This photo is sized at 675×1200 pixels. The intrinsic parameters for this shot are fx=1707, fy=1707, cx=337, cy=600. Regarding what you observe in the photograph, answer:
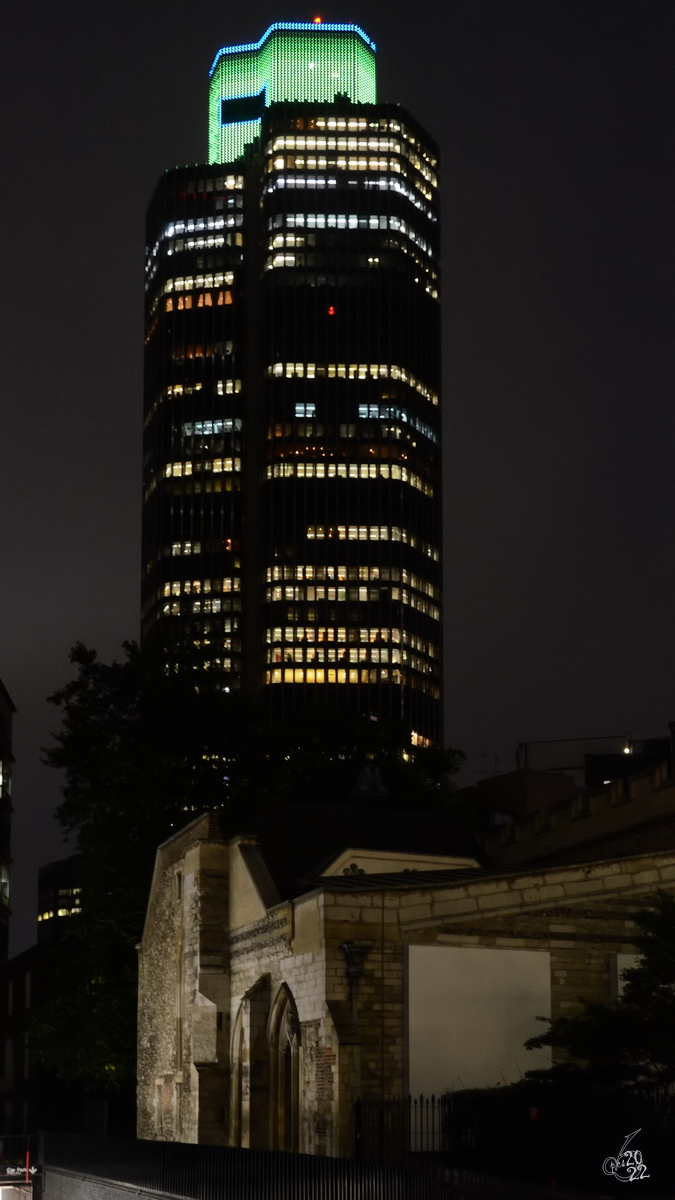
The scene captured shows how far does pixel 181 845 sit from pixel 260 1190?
19.1 metres

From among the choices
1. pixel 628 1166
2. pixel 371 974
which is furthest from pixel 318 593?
pixel 628 1166

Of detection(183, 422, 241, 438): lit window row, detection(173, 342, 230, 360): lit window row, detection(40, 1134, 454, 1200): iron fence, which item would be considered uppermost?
detection(173, 342, 230, 360): lit window row

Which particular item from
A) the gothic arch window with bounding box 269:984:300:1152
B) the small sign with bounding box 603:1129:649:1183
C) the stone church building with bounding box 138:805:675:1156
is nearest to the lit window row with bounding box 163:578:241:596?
the stone church building with bounding box 138:805:675:1156

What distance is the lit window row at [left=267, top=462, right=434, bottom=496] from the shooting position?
189 m

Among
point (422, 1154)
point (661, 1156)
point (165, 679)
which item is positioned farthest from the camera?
point (165, 679)

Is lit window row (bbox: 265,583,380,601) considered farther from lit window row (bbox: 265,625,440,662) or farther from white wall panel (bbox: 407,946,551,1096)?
white wall panel (bbox: 407,946,551,1096)

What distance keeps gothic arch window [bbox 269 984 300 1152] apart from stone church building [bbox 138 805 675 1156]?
46 millimetres

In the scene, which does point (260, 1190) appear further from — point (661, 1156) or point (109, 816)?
point (109, 816)

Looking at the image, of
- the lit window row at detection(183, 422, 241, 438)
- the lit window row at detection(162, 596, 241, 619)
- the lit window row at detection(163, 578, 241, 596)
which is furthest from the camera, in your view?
the lit window row at detection(183, 422, 241, 438)

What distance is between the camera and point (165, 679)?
217 feet

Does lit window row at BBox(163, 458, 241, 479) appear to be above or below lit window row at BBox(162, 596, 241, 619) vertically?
above

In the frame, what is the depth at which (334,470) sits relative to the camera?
189375 millimetres

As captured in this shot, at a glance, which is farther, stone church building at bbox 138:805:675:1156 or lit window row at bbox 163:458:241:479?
lit window row at bbox 163:458:241:479

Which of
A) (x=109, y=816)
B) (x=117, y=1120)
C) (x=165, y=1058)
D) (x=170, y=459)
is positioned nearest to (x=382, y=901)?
(x=165, y=1058)
